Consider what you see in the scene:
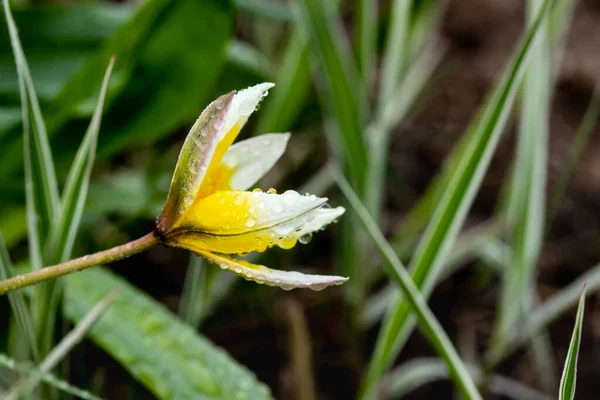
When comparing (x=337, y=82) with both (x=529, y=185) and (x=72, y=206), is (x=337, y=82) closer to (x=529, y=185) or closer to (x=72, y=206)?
(x=529, y=185)

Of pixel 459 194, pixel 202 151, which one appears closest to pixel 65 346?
pixel 202 151

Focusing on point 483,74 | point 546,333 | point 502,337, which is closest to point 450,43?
point 483,74

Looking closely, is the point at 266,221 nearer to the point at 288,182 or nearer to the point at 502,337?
the point at 502,337

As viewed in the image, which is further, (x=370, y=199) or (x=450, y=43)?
(x=450, y=43)

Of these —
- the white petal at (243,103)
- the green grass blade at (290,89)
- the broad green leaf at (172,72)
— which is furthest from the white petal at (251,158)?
the green grass blade at (290,89)

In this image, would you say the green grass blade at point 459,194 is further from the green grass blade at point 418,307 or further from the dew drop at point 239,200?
the dew drop at point 239,200
